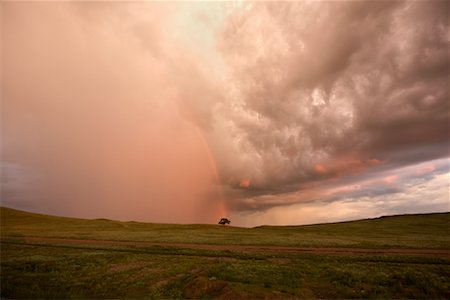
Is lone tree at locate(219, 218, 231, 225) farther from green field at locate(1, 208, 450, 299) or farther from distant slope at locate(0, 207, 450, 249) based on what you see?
green field at locate(1, 208, 450, 299)

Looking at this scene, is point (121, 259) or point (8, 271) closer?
point (8, 271)

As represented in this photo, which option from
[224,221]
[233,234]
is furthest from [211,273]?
[224,221]

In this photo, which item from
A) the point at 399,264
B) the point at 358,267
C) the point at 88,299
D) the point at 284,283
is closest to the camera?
the point at 88,299

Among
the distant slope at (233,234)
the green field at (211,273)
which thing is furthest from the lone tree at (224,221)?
the green field at (211,273)

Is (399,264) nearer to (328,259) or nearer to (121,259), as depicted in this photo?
(328,259)

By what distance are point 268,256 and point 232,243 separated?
14.4m

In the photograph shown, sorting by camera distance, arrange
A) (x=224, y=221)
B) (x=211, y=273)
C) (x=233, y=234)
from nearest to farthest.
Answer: (x=211, y=273), (x=233, y=234), (x=224, y=221)

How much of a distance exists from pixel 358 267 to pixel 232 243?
2387cm

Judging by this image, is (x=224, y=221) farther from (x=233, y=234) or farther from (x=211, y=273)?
(x=211, y=273)

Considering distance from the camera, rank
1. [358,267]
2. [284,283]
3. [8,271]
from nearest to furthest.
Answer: [284,283] < [8,271] < [358,267]

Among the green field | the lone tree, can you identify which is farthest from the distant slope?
the lone tree

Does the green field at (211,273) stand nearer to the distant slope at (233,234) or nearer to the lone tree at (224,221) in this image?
the distant slope at (233,234)

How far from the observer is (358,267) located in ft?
105

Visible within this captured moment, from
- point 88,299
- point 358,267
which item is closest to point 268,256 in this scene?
point 358,267
